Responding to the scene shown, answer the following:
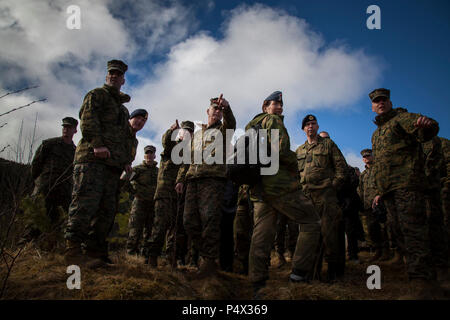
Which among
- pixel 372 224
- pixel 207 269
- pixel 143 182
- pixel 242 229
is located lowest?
pixel 207 269

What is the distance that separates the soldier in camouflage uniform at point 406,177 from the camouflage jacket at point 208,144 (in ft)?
7.47

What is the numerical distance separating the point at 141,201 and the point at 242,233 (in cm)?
359

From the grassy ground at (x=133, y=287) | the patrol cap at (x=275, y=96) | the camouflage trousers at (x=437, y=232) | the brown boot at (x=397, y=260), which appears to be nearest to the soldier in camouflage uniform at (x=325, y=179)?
the grassy ground at (x=133, y=287)

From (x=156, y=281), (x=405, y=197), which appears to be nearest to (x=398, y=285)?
(x=405, y=197)

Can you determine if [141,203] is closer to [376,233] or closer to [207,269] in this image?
[207,269]

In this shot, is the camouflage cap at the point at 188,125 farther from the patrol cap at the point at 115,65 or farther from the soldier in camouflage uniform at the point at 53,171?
the soldier in camouflage uniform at the point at 53,171

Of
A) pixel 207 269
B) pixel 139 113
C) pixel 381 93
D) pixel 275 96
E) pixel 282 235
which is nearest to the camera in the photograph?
pixel 207 269

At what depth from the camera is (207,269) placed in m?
3.77

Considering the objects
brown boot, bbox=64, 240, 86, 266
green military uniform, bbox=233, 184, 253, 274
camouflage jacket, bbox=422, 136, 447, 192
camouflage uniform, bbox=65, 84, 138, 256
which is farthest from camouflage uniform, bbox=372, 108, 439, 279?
brown boot, bbox=64, 240, 86, 266

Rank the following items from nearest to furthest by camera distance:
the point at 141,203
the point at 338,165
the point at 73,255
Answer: the point at 73,255 → the point at 338,165 → the point at 141,203

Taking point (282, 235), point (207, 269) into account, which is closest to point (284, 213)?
point (207, 269)

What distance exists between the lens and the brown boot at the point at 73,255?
10.9 ft

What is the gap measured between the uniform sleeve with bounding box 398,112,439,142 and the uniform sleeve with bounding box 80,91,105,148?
417cm

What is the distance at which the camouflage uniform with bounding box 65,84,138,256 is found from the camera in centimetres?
345
